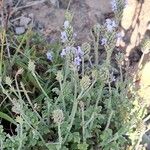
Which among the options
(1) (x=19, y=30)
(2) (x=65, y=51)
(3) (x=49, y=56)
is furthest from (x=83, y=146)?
(1) (x=19, y=30)

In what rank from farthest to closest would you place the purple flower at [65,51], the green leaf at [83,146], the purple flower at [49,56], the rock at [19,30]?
1. the rock at [19,30]
2. the purple flower at [49,56]
3. the green leaf at [83,146]
4. the purple flower at [65,51]

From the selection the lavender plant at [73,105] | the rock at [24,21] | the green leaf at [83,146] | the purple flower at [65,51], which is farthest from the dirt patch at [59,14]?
the green leaf at [83,146]

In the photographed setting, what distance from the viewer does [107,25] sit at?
2.34 meters

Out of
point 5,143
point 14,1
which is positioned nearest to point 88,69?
point 5,143

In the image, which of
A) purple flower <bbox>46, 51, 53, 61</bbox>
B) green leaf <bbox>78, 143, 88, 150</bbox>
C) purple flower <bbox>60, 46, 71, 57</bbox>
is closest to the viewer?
purple flower <bbox>60, 46, 71, 57</bbox>

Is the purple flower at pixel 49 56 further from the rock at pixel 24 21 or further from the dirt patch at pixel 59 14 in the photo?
the rock at pixel 24 21

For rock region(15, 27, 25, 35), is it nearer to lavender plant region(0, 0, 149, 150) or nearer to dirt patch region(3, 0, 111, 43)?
dirt patch region(3, 0, 111, 43)

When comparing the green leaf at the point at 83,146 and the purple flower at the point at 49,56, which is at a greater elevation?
the purple flower at the point at 49,56

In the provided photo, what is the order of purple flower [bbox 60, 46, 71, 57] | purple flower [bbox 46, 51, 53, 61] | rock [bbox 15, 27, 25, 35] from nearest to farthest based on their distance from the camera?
purple flower [bbox 60, 46, 71, 57] < purple flower [bbox 46, 51, 53, 61] < rock [bbox 15, 27, 25, 35]

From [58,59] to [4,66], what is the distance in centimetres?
31

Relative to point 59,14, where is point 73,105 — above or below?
below

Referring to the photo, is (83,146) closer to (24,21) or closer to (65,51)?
(65,51)

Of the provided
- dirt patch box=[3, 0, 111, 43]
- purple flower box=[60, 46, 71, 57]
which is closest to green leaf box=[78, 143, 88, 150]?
purple flower box=[60, 46, 71, 57]

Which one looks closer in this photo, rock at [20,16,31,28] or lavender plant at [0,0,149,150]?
lavender plant at [0,0,149,150]
